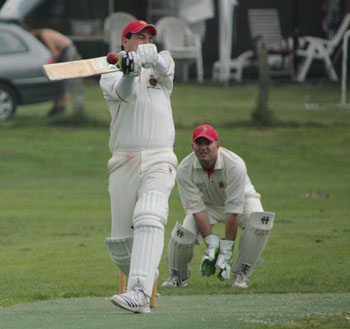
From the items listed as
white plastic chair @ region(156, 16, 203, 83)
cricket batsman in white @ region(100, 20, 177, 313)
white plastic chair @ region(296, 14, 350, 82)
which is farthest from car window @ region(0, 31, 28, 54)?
cricket batsman in white @ region(100, 20, 177, 313)

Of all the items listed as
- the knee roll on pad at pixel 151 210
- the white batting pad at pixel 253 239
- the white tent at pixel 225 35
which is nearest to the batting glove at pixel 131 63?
the knee roll on pad at pixel 151 210

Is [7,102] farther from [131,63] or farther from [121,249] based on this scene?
[131,63]

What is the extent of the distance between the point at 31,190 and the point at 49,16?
919 centimetres

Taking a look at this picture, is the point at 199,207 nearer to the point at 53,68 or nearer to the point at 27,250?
the point at 53,68

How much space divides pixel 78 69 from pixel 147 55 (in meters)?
0.49

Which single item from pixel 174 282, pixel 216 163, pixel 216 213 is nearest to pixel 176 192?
pixel 174 282

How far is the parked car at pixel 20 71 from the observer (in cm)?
1903

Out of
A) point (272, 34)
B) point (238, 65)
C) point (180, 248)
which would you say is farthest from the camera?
point (272, 34)

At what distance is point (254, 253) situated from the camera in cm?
805

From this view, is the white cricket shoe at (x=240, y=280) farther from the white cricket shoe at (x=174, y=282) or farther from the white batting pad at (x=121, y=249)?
the white batting pad at (x=121, y=249)

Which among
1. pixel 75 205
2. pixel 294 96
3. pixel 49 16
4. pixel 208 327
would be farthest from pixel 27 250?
pixel 49 16

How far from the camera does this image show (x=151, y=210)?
5977 mm

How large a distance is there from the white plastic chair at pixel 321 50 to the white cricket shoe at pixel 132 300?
57.4 feet

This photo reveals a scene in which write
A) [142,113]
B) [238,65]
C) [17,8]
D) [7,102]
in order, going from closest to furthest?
1. [142,113]
2. [7,102]
3. [17,8]
4. [238,65]
